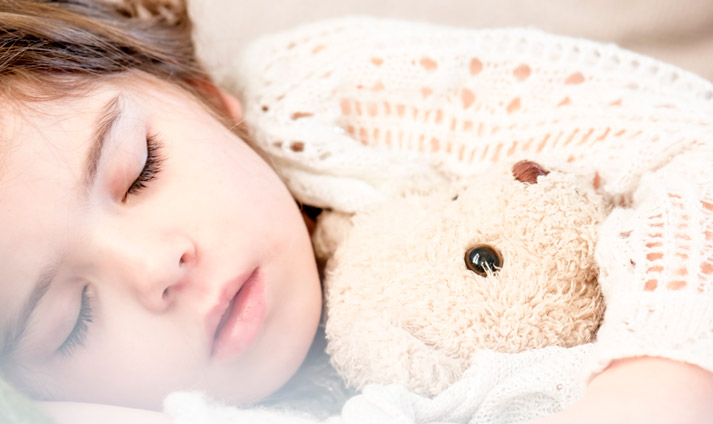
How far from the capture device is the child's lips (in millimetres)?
718

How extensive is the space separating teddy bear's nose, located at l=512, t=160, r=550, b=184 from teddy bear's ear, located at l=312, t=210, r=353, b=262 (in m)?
0.27

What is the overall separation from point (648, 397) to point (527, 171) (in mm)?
289

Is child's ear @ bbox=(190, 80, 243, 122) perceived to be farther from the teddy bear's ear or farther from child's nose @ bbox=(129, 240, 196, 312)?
child's nose @ bbox=(129, 240, 196, 312)

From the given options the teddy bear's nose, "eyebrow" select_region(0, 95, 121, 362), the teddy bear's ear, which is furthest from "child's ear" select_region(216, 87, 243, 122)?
the teddy bear's nose

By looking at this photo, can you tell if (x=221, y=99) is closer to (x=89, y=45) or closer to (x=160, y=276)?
(x=89, y=45)

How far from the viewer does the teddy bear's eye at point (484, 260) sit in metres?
0.68

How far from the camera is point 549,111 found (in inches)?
35.4

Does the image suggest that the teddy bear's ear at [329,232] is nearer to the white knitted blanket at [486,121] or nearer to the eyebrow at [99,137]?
the white knitted blanket at [486,121]

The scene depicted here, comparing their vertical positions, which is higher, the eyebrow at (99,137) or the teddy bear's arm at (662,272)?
the teddy bear's arm at (662,272)

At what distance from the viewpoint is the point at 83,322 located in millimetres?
667

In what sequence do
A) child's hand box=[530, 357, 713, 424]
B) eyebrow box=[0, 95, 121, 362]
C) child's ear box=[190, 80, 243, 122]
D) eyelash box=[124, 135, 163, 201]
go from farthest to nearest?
1. child's ear box=[190, 80, 243, 122]
2. eyelash box=[124, 135, 163, 201]
3. eyebrow box=[0, 95, 121, 362]
4. child's hand box=[530, 357, 713, 424]

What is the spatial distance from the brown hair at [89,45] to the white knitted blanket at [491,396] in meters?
0.45

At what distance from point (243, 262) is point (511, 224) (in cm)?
31

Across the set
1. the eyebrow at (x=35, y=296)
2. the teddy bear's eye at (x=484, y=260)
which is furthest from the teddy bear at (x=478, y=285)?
the eyebrow at (x=35, y=296)
